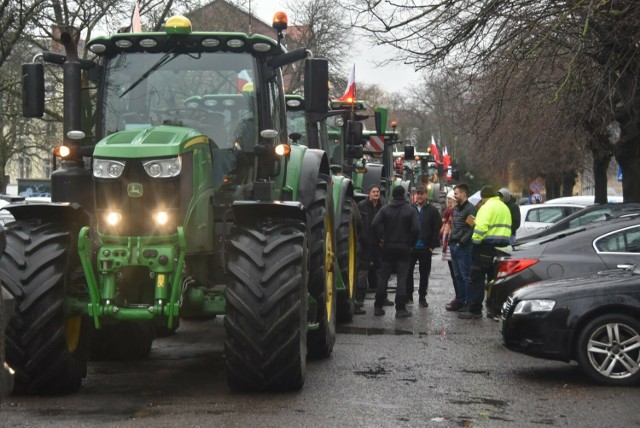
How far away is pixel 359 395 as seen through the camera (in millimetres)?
9125

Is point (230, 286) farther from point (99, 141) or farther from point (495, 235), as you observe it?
point (495, 235)

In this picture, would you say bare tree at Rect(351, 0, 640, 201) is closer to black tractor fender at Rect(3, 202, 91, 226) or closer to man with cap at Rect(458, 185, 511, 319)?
man with cap at Rect(458, 185, 511, 319)

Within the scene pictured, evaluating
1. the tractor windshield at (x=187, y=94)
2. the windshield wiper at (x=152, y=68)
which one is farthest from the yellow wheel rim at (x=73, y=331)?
the windshield wiper at (x=152, y=68)

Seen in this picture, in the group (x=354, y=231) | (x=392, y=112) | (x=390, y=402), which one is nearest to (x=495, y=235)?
(x=354, y=231)

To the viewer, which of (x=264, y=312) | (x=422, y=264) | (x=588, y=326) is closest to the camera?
(x=264, y=312)

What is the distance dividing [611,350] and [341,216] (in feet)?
14.5

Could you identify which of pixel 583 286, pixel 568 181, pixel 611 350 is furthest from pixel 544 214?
pixel 568 181

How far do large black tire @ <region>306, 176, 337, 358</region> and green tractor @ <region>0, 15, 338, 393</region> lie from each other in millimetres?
67

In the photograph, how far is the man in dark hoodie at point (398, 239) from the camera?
15.4 m

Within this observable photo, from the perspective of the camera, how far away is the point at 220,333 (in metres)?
13.8

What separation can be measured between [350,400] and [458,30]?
33.9 ft

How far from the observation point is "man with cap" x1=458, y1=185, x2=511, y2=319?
15297 mm

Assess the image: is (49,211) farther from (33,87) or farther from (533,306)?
(533,306)

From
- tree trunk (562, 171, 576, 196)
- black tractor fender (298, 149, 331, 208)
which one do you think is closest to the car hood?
black tractor fender (298, 149, 331, 208)
